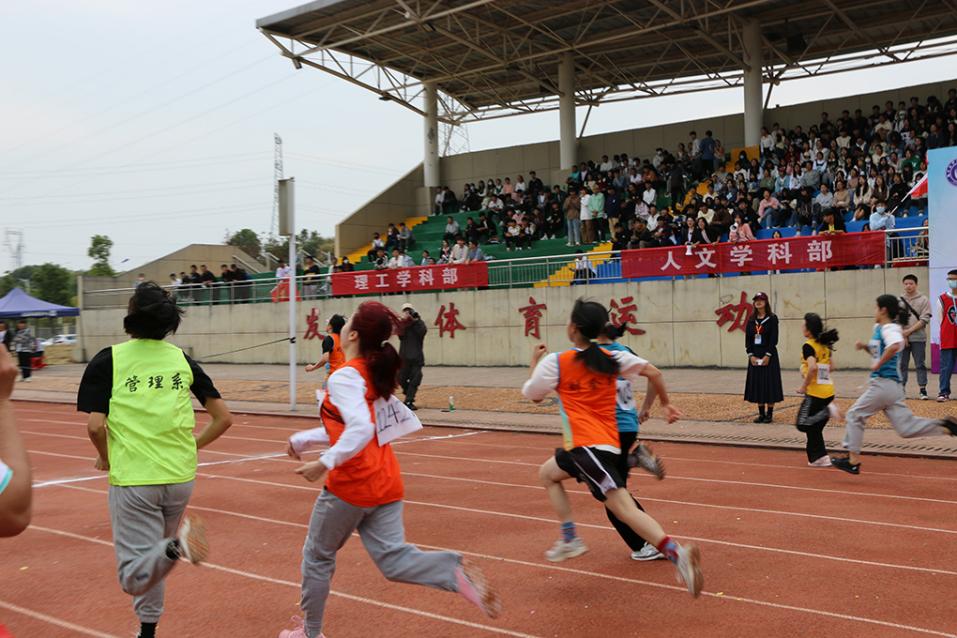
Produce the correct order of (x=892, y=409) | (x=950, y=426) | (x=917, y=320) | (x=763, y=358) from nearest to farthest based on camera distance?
(x=950, y=426)
(x=892, y=409)
(x=763, y=358)
(x=917, y=320)

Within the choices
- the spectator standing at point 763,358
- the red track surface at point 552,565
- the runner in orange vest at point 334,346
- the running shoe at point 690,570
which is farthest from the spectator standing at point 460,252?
the running shoe at point 690,570

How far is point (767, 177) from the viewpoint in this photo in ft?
73.8

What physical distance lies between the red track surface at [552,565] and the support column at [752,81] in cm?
1948

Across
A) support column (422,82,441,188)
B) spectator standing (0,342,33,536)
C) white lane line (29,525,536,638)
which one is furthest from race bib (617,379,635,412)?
support column (422,82,441,188)

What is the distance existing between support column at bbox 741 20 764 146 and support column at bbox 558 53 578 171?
6.45 metres

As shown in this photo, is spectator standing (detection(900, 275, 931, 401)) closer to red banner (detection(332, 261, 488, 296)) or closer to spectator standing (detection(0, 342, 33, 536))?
red banner (detection(332, 261, 488, 296))

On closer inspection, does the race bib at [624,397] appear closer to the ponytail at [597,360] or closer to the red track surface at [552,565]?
the ponytail at [597,360]

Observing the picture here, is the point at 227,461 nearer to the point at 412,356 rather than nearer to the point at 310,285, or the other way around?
the point at 412,356

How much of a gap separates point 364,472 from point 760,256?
603 inches

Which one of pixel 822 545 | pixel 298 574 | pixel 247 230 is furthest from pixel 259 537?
pixel 247 230

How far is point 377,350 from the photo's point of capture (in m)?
4.30

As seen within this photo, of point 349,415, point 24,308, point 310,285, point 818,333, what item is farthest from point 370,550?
point 24,308

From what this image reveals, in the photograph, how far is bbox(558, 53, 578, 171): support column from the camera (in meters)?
31.7

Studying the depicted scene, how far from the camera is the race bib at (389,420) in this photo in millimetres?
4297
